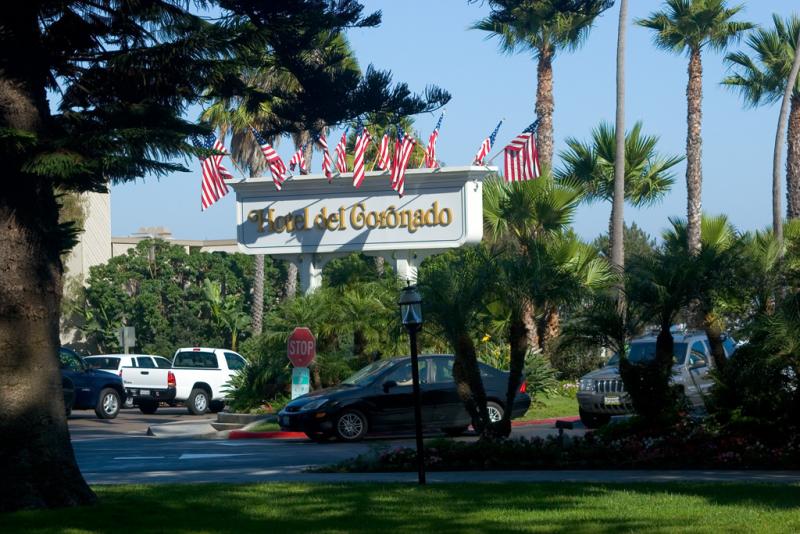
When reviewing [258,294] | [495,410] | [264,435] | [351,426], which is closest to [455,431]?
[495,410]

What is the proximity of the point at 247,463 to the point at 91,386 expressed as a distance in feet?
45.0

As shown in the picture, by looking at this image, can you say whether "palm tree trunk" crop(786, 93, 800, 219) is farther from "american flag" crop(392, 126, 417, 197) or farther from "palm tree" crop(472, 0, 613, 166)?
"american flag" crop(392, 126, 417, 197)

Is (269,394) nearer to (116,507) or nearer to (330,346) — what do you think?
(330,346)

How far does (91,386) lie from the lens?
2995 centimetres

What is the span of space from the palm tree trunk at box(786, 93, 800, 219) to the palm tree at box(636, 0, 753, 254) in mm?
2824

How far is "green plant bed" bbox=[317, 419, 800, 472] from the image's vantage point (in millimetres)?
14789

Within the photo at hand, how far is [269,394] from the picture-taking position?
27.3m

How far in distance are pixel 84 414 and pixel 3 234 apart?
74.9ft

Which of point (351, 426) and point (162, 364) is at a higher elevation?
point (162, 364)

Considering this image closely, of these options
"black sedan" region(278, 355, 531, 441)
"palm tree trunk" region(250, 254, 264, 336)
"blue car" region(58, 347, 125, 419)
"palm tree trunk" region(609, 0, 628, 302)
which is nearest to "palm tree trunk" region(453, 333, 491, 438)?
"black sedan" region(278, 355, 531, 441)

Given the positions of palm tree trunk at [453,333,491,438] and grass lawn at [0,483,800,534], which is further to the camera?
palm tree trunk at [453,333,491,438]

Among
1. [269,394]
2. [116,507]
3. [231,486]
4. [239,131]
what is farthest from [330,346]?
[239,131]

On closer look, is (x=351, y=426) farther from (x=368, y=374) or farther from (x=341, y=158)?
(x=341, y=158)

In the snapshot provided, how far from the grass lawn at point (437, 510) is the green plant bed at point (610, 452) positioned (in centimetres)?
252
